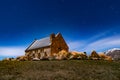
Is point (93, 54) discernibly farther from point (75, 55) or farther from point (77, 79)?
point (77, 79)

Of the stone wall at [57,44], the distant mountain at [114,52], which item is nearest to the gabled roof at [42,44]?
the stone wall at [57,44]

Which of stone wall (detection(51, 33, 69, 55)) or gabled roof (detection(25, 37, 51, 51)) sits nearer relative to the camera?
stone wall (detection(51, 33, 69, 55))

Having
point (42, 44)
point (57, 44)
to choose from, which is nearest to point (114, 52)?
point (57, 44)

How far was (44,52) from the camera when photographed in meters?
71.7

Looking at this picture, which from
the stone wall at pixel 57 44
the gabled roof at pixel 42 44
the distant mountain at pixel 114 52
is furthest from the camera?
the gabled roof at pixel 42 44

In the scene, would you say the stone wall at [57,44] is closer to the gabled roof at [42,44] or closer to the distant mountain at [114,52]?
the gabled roof at [42,44]

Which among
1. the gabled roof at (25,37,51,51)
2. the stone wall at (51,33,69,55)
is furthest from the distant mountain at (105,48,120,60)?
the gabled roof at (25,37,51,51)

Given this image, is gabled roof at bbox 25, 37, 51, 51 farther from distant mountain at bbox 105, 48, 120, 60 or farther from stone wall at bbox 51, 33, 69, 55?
distant mountain at bbox 105, 48, 120, 60

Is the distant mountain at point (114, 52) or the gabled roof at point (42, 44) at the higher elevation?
the gabled roof at point (42, 44)

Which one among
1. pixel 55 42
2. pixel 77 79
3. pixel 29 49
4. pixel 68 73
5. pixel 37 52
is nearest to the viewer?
pixel 77 79

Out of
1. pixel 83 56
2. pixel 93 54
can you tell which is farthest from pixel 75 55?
pixel 93 54

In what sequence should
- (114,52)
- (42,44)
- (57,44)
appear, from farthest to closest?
(42,44), (57,44), (114,52)

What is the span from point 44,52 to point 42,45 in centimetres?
391

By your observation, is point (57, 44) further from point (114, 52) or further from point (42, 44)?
point (114, 52)
